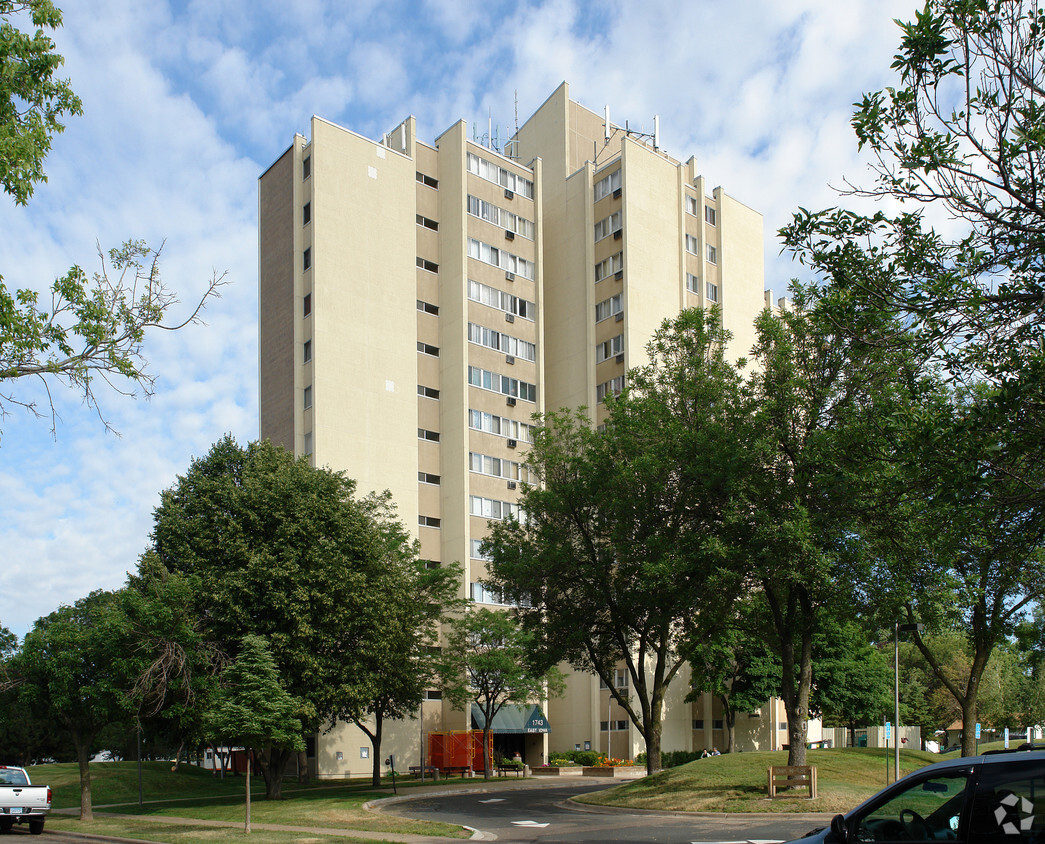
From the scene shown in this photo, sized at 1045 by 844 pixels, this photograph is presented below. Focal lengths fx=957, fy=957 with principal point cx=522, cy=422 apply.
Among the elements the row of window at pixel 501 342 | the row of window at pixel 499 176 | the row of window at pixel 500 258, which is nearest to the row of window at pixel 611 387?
the row of window at pixel 501 342

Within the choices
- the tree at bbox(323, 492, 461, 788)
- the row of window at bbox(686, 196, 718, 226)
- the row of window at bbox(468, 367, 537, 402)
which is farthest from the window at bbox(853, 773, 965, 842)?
the row of window at bbox(686, 196, 718, 226)

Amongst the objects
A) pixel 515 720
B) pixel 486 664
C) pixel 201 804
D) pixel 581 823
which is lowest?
pixel 515 720

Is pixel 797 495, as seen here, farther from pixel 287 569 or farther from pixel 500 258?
pixel 500 258

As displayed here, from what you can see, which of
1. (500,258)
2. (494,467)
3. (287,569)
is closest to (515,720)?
(494,467)

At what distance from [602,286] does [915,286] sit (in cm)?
5269

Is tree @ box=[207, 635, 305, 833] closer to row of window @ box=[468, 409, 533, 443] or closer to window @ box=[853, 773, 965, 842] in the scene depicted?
window @ box=[853, 773, 965, 842]

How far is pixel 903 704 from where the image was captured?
229 ft

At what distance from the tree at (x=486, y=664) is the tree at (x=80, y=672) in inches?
724

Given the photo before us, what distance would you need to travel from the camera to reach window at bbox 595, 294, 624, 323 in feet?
206

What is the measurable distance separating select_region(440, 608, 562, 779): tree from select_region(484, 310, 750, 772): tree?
1098 cm

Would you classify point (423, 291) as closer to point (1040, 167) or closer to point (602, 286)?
point (602, 286)

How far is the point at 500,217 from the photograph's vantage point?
63812 millimetres

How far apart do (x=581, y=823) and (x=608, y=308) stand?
44.6 m

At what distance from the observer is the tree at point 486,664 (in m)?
44.8
